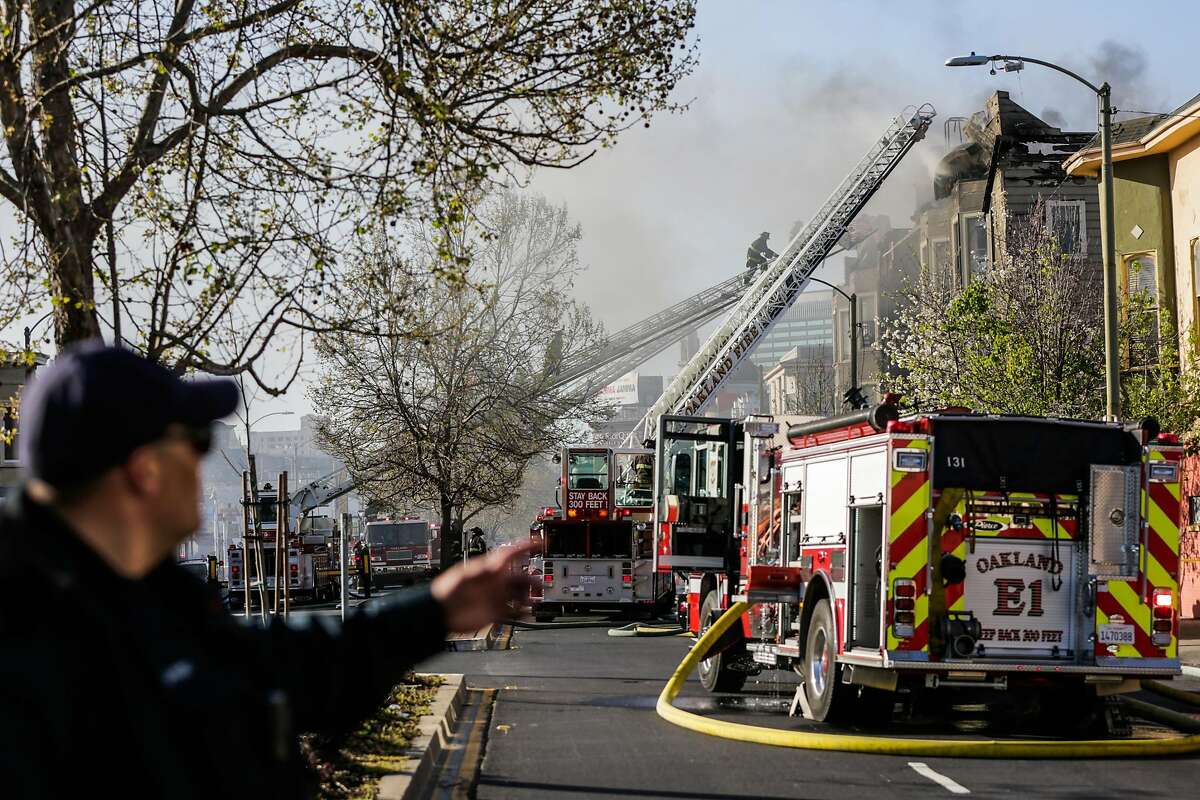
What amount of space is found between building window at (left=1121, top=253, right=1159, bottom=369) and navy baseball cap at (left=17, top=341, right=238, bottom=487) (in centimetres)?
2884

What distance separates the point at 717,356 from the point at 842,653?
34797 mm

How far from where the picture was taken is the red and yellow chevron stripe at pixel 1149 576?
1318cm

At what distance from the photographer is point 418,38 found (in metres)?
Answer: 11.8

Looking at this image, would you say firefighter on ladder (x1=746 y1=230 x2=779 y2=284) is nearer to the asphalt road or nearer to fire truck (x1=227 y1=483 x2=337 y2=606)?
fire truck (x1=227 y1=483 x2=337 y2=606)

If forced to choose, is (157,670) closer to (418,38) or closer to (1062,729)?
(418,38)

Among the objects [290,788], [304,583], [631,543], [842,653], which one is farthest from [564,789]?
[304,583]

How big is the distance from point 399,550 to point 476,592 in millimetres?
56777

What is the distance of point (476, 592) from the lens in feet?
10.5

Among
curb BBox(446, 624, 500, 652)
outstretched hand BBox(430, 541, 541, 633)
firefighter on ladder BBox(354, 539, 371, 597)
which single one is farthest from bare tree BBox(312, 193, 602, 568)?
outstretched hand BBox(430, 541, 541, 633)

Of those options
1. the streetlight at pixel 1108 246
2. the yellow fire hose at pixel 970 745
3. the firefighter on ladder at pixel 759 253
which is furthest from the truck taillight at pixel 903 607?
the firefighter on ladder at pixel 759 253

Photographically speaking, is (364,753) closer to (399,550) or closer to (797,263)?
(797,263)

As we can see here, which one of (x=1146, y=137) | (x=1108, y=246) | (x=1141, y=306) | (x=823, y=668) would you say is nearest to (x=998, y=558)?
(x=823, y=668)

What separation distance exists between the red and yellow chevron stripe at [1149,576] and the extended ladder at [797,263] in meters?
34.7

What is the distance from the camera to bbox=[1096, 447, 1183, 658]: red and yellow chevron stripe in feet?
43.2
